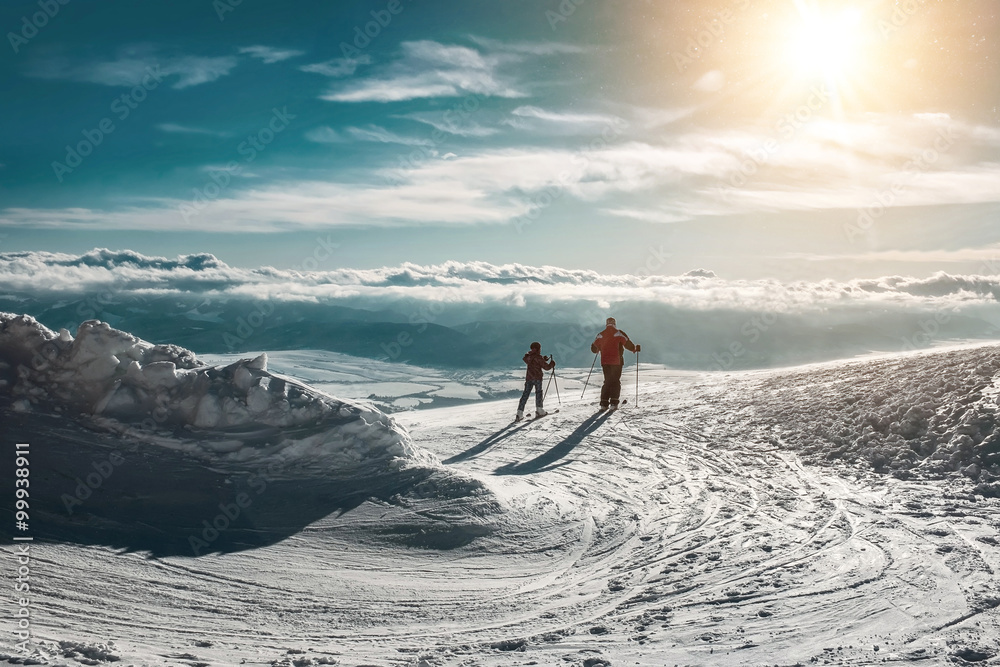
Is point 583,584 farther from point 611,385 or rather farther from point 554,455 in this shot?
point 611,385

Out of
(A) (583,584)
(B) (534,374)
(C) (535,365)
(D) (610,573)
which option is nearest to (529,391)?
(B) (534,374)

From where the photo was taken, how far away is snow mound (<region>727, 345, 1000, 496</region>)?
33.5 ft

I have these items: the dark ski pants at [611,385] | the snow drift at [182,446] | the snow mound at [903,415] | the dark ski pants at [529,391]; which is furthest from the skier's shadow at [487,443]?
the snow mound at [903,415]

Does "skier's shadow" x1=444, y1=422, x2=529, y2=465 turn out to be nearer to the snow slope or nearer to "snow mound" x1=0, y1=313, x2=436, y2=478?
the snow slope

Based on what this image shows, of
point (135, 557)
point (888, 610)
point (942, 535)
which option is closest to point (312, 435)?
point (135, 557)

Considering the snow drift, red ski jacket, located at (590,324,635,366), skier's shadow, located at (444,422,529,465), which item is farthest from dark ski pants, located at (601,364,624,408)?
the snow drift

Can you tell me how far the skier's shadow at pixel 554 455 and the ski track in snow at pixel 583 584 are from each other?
3.59 ft

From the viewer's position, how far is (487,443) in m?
13.7

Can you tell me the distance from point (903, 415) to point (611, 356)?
631 centimetres

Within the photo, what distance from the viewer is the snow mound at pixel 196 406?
937 centimetres

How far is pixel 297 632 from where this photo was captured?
5.75 metres

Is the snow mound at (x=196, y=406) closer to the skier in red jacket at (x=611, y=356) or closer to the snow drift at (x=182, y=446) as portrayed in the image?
the snow drift at (x=182, y=446)

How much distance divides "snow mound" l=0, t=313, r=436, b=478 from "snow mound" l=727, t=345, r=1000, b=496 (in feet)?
25.3

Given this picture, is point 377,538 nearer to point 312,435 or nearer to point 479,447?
point 312,435
